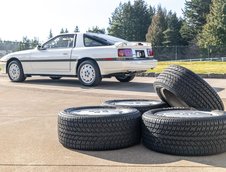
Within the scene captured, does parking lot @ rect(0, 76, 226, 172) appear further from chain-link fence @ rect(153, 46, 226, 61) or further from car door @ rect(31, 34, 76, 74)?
chain-link fence @ rect(153, 46, 226, 61)

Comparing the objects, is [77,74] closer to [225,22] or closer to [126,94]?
[126,94]

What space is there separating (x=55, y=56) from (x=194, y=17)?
64.4 metres

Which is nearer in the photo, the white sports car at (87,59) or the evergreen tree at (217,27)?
the white sports car at (87,59)

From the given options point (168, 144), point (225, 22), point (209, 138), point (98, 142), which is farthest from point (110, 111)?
point (225, 22)

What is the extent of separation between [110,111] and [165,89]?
0.86 meters

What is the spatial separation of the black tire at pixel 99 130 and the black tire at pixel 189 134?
28 cm

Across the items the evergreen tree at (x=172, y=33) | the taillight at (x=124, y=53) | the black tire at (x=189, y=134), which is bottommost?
the black tire at (x=189, y=134)

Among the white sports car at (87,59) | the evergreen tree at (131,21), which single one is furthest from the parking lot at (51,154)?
the evergreen tree at (131,21)

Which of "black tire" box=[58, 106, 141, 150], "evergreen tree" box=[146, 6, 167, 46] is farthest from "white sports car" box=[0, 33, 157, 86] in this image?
"evergreen tree" box=[146, 6, 167, 46]

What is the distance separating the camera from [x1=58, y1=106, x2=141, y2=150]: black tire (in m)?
4.23

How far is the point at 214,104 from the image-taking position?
4.84 meters

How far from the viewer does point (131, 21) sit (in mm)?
86125

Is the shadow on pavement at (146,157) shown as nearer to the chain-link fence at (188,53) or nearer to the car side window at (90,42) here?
the car side window at (90,42)

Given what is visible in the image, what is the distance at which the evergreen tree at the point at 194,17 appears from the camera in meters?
69.8
